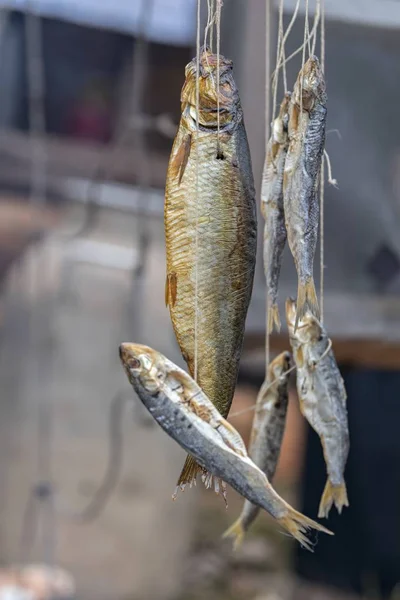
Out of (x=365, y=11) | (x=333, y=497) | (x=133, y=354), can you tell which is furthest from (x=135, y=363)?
(x=365, y=11)

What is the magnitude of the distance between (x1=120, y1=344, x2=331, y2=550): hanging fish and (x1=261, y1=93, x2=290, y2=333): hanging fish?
229 mm

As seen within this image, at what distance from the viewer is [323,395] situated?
1.24m

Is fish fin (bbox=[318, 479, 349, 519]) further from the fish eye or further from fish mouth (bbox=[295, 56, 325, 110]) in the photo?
fish mouth (bbox=[295, 56, 325, 110])

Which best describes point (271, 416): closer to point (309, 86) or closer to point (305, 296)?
point (305, 296)

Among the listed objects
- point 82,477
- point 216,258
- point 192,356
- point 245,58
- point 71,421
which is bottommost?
point 82,477

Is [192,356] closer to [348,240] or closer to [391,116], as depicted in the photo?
[348,240]

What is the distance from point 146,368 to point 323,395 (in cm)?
39

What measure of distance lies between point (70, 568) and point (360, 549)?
1.66 meters

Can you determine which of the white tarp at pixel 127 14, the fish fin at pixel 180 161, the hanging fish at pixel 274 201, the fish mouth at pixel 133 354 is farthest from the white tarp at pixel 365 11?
the fish mouth at pixel 133 354

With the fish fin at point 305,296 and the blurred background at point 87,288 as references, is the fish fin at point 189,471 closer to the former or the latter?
the fish fin at point 305,296

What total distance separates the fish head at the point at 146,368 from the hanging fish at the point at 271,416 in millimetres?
375

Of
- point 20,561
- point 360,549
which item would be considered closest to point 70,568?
point 20,561

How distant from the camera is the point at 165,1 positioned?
325 cm

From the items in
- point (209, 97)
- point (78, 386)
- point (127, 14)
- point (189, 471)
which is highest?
point (127, 14)
